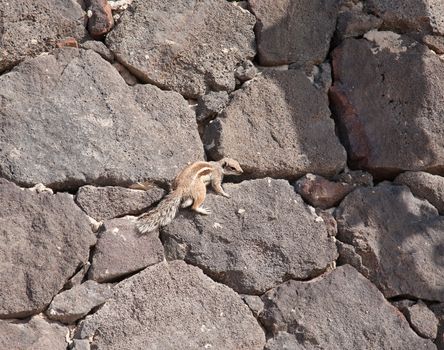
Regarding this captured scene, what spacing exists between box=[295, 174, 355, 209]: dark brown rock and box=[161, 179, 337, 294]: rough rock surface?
62mm

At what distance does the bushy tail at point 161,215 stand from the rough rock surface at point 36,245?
27 centimetres

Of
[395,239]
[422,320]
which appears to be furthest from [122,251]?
[422,320]

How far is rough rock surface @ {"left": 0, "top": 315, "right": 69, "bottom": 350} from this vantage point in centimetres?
408

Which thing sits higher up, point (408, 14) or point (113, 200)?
point (408, 14)

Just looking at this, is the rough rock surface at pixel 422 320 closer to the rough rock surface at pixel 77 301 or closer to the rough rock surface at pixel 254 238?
the rough rock surface at pixel 254 238

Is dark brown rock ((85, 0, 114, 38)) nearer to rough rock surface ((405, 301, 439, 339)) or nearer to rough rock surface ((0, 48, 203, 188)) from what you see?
rough rock surface ((0, 48, 203, 188))

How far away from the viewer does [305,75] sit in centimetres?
511

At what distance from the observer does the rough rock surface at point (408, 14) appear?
5.33 metres

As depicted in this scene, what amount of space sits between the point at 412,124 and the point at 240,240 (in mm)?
1308

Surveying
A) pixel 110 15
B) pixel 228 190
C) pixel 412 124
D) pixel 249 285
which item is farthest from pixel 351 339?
pixel 110 15

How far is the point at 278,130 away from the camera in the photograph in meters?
4.92

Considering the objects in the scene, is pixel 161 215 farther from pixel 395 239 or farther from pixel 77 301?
pixel 395 239

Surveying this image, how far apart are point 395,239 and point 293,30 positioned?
137 centimetres

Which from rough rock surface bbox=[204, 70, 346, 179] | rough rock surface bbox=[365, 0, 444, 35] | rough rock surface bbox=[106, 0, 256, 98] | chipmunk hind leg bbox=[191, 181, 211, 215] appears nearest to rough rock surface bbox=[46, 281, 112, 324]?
chipmunk hind leg bbox=[191, 181, 211, 215]
